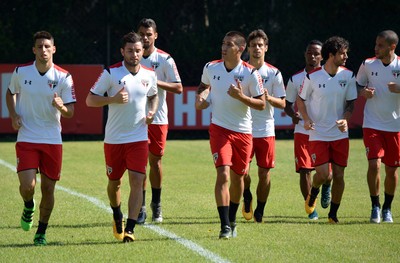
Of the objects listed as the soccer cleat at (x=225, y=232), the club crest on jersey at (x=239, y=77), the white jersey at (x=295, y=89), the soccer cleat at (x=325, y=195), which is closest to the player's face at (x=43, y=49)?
the club crest on jersey at (x=239, y=77)

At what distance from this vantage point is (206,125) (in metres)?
24.4

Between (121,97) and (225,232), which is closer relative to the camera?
(121,97)

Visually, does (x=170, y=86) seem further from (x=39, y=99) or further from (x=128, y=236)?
(x=128, y=236)

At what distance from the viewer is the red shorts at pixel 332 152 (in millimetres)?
11789

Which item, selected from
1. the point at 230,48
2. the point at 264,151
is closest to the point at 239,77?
the point at 230,48

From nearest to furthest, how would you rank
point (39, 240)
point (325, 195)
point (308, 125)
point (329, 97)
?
point (39, 240) → point (308, 125) → point (329, 97) → point (325, 195)

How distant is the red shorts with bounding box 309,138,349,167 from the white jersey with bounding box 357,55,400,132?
613 millimetres

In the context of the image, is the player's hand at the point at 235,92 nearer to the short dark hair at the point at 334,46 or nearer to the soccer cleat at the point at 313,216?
the short dark hair at the point at 334,46

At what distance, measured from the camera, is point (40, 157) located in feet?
33.4

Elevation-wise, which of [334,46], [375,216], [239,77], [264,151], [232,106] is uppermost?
[334,46]

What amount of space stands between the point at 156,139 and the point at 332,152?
7.39ft

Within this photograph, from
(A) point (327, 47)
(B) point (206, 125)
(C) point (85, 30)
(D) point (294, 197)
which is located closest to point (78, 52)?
(C) point (85, 30)

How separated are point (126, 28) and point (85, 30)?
1149 mm

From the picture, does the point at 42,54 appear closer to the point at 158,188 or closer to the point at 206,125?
the point at 158,188
